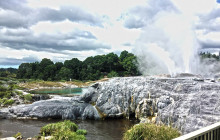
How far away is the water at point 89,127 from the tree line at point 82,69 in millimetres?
52010

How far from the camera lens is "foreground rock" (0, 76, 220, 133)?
413 inches

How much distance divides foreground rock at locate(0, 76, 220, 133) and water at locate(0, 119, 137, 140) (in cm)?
117

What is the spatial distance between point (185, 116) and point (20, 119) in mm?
14374

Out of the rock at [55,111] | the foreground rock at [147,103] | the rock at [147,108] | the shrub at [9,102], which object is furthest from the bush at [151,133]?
the shrub at [9,102]

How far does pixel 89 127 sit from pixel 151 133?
27.0ft

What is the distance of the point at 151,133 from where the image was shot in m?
7.57

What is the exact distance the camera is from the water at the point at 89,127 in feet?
42.2

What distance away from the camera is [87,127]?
48.7 ft

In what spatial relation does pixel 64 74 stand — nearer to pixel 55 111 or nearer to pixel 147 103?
pixel 55 111

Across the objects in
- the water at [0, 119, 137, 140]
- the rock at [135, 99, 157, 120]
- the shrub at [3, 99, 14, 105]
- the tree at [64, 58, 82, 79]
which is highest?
the tree at [64, 58, 82, 79]

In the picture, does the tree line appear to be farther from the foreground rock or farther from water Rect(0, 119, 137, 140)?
water Rect(0, 119, 137, 140)

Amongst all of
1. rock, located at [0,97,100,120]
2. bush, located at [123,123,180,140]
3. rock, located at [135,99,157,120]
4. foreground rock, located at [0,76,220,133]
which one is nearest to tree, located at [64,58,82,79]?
rock, located at [0,97,100,120]

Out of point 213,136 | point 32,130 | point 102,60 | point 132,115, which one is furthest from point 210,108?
point 102,60

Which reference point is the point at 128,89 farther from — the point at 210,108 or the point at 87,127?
the point at 210,108
